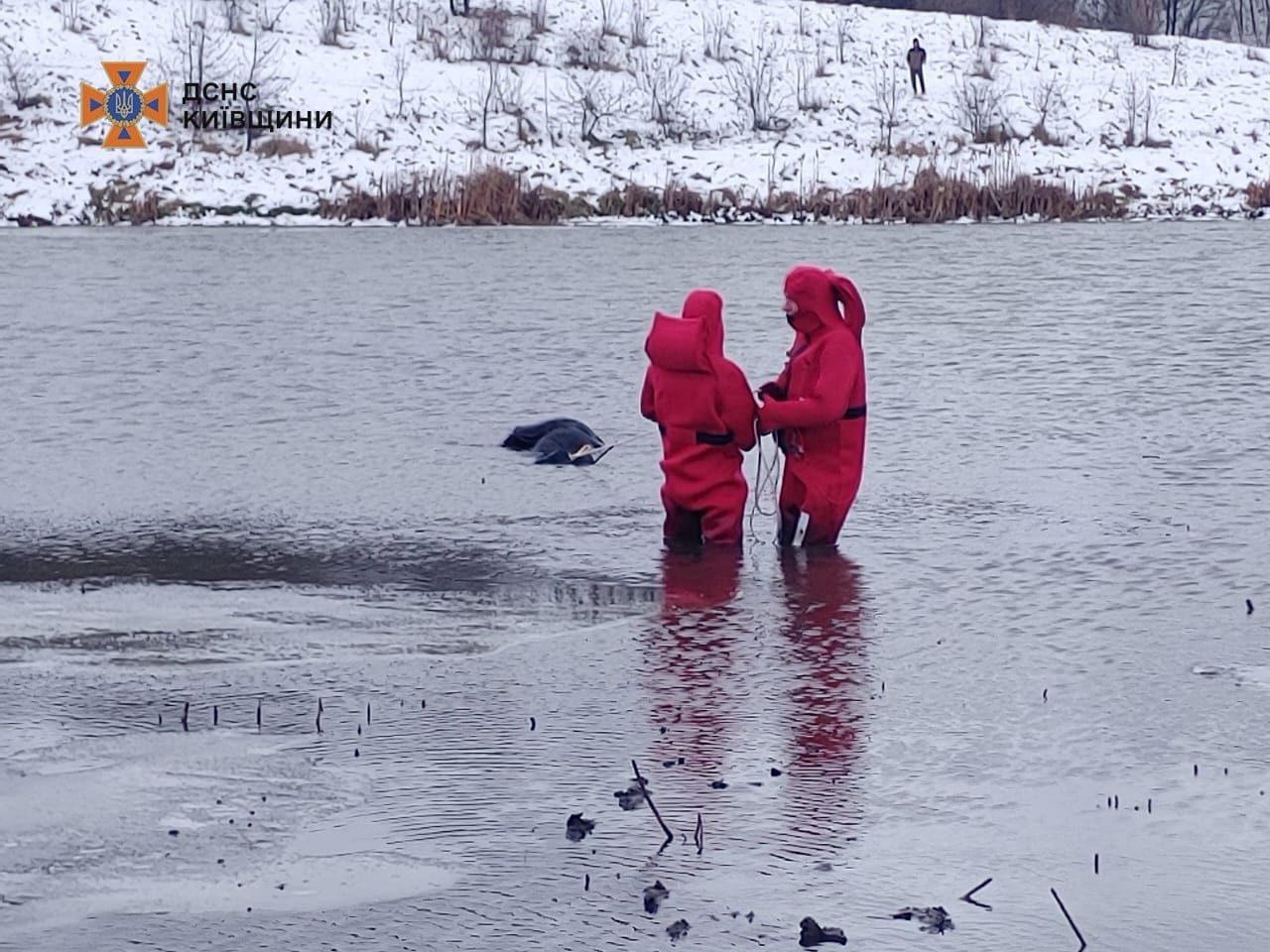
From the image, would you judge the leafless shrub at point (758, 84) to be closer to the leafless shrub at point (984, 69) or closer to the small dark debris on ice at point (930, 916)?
the leafless shrub at point (984, 69)

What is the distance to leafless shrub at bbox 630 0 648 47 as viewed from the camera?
52469 mm

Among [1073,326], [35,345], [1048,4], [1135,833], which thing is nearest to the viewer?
[1135,833]

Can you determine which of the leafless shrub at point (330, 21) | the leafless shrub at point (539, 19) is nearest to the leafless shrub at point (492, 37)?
the leafless shrub at point (539, 19)

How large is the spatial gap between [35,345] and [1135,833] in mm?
15165

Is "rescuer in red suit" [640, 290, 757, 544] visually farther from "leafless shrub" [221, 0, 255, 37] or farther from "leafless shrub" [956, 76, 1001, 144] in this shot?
"leafless shrub" [221, 0, 255, 37]

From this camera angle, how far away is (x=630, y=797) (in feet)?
22.3

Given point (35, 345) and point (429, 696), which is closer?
point (429, 696)

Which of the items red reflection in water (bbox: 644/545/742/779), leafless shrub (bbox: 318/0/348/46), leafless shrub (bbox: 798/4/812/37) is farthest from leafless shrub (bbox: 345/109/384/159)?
red reflection in water (bbox: 644/545/742/779)

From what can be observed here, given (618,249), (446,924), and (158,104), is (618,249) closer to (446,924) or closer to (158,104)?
(158,104)

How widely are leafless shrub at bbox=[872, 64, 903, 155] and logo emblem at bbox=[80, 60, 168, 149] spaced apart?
48.5ft

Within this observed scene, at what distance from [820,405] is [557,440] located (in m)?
4.06

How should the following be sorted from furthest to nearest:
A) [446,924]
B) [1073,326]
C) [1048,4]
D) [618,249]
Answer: [1048,4] → [618,249] → [1073,326] → [446,924]

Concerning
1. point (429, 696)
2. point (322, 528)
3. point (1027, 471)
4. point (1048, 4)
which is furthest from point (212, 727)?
point (1048, 4)

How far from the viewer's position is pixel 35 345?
65.2ft
